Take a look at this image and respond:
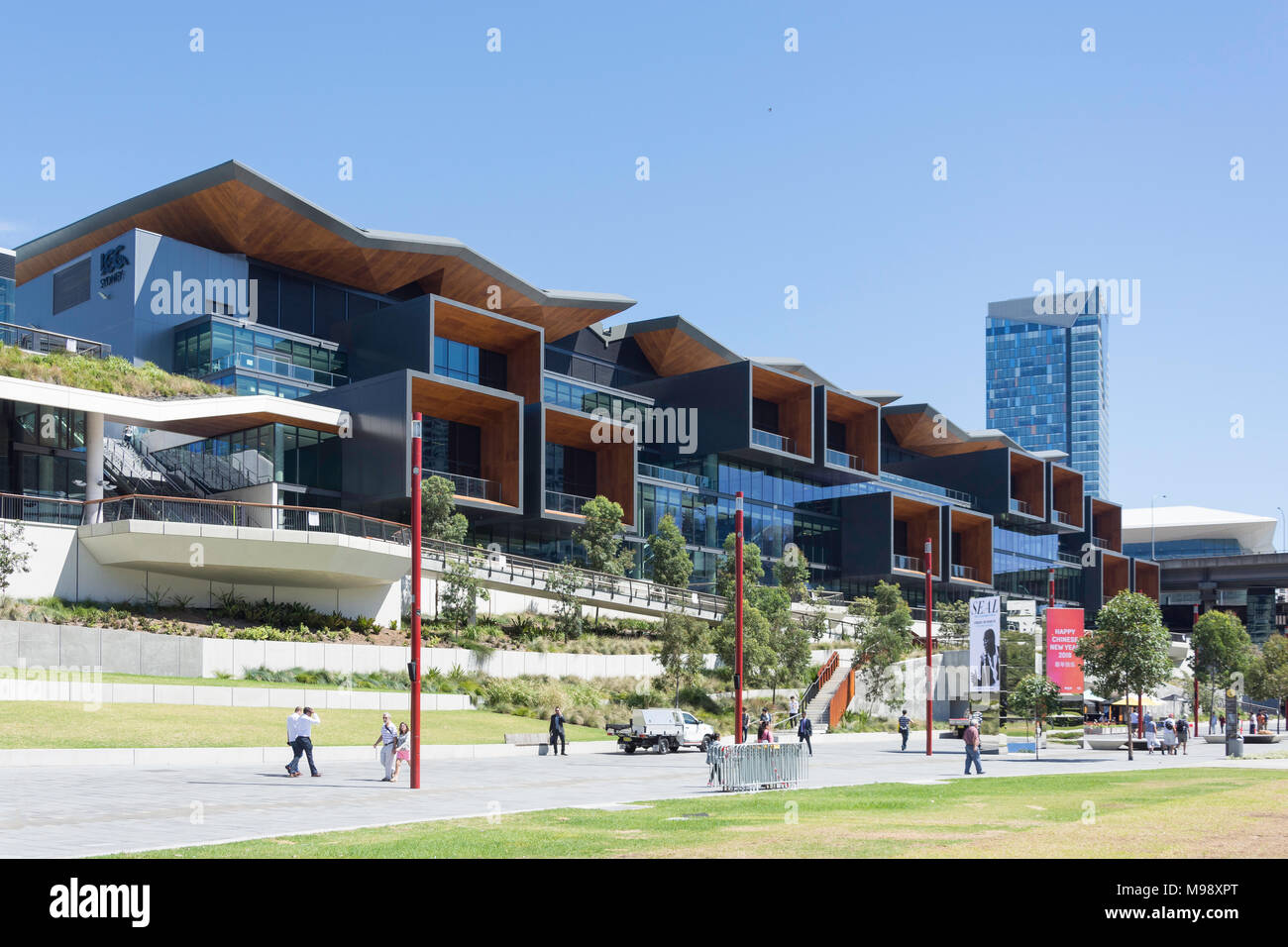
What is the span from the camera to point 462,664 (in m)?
45.0

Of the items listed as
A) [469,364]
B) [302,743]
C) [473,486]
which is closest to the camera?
[302,743]

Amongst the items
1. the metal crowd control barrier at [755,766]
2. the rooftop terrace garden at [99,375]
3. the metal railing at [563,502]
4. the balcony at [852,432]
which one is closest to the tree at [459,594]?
the rooftop terrace garden at [99,375]

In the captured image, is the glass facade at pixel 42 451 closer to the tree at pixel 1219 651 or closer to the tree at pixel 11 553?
the tree at pixel 11 553

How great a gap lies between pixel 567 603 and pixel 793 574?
17.4 m

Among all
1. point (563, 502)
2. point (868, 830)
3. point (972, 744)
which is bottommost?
point (972, 744)

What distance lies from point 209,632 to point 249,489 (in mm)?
13260

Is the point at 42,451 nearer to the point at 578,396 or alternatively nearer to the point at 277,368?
the point at 277,368

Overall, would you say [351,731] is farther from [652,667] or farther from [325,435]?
[325,435]

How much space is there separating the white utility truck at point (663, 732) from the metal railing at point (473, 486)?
64.1 feet

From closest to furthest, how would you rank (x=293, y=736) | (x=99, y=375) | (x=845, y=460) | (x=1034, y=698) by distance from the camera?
(x=293, y=736) < (x=1034, y=698) < (x=99, y=375) < (x=845, y=460)

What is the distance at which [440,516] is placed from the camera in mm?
50875

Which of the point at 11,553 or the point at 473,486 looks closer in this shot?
the point at 11,553

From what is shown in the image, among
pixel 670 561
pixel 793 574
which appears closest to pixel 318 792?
pixel 670 561
